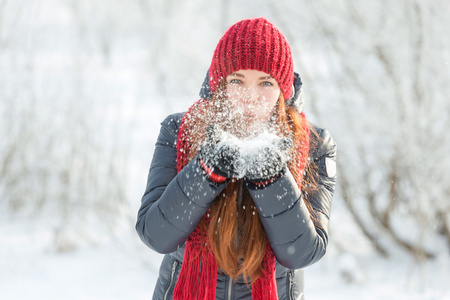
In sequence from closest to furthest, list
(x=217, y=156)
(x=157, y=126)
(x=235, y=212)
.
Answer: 1. (x=217, y=156)
2. (x=235, y=212)
3. (x=157, y=126)

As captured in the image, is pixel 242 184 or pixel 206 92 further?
pixel 206 92

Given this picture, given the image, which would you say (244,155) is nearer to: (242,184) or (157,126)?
(242,184)

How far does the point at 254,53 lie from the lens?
142 centimetres

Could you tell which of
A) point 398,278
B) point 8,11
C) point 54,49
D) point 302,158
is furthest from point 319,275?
point 8,11

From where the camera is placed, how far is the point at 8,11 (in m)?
4.62

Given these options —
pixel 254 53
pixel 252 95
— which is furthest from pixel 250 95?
pixel 254 53

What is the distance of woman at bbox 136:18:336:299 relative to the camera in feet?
3.91

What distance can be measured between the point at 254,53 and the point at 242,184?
0.44 metres

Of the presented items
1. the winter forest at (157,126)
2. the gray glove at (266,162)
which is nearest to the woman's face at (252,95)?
the gray glove at (266,162)

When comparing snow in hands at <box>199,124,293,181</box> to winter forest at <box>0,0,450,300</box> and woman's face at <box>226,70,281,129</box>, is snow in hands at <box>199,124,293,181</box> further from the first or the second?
winter forest at <box>0,0,450,300</box>

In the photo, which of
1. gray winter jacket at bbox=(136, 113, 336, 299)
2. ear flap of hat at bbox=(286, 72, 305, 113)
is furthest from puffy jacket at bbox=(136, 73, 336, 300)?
ear flap of hat at bbox=(286, 72, 305, 113)

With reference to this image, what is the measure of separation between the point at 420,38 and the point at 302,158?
3143mm

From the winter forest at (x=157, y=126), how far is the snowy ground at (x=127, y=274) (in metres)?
0.02

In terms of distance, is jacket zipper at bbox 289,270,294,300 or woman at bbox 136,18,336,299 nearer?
woman at bbox 136,18,336,299
